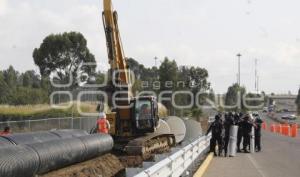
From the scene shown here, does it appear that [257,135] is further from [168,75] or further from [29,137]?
[168,75]

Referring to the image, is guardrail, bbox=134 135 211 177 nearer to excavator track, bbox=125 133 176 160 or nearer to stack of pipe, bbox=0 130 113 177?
stack of pipe, bbox=0 130 113 177

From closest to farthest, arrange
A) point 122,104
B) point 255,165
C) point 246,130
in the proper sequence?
point 255,165, point 122,104, point 246,130

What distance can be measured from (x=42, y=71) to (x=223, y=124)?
6571 cm

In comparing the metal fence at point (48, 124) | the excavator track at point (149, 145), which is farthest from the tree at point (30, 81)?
the excavator track at point (149, 145)

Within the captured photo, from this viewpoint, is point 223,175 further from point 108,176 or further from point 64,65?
point 64,65

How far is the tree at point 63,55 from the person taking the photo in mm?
87312

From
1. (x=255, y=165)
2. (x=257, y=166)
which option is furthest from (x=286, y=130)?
(x=257, y=166)

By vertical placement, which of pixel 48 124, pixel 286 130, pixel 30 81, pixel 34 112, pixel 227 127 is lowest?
pixel 286 130

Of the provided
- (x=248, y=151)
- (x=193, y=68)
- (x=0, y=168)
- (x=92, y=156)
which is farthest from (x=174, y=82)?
(x=0, y=168)

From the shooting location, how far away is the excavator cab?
25375mm

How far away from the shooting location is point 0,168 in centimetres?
947

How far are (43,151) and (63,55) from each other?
78.5 meters

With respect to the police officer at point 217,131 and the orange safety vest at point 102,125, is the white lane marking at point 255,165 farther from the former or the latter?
the orange safety vest at point 102,125

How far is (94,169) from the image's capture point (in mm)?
15883
